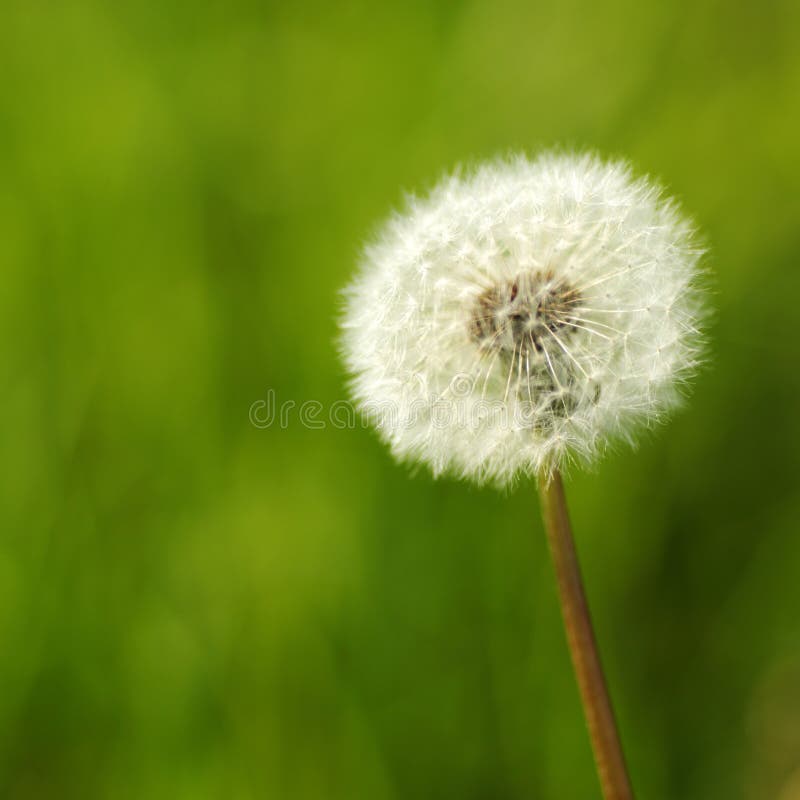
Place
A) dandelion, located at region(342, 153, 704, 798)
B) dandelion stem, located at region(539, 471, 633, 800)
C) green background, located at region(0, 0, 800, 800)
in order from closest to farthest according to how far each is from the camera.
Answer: dandelion stem, located at region(539, 471, 633, 800), dandelion, located at region(342, 153, 704, 798), green background, located at region(0, 0, 800, 800)

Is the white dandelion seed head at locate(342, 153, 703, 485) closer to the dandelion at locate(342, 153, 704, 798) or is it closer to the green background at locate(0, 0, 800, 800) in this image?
the dandelion at locate(342, 153, 704, 798)

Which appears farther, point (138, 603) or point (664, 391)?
point (138, 603)

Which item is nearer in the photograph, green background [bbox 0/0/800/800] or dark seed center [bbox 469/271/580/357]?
dark seed center [bbox 469/271/580/357]

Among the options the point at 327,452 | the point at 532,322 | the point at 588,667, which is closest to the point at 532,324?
the point at 532,322

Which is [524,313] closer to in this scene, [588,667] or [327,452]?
[588,667]

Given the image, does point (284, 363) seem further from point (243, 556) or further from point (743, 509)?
point (743, 509)

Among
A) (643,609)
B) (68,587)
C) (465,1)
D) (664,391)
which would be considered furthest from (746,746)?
(465,1)

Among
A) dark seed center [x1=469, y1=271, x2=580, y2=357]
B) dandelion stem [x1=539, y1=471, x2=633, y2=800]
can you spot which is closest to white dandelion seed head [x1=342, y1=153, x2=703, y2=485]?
dark seed center [x1=469, y1=271, x2=580, y2=357]
